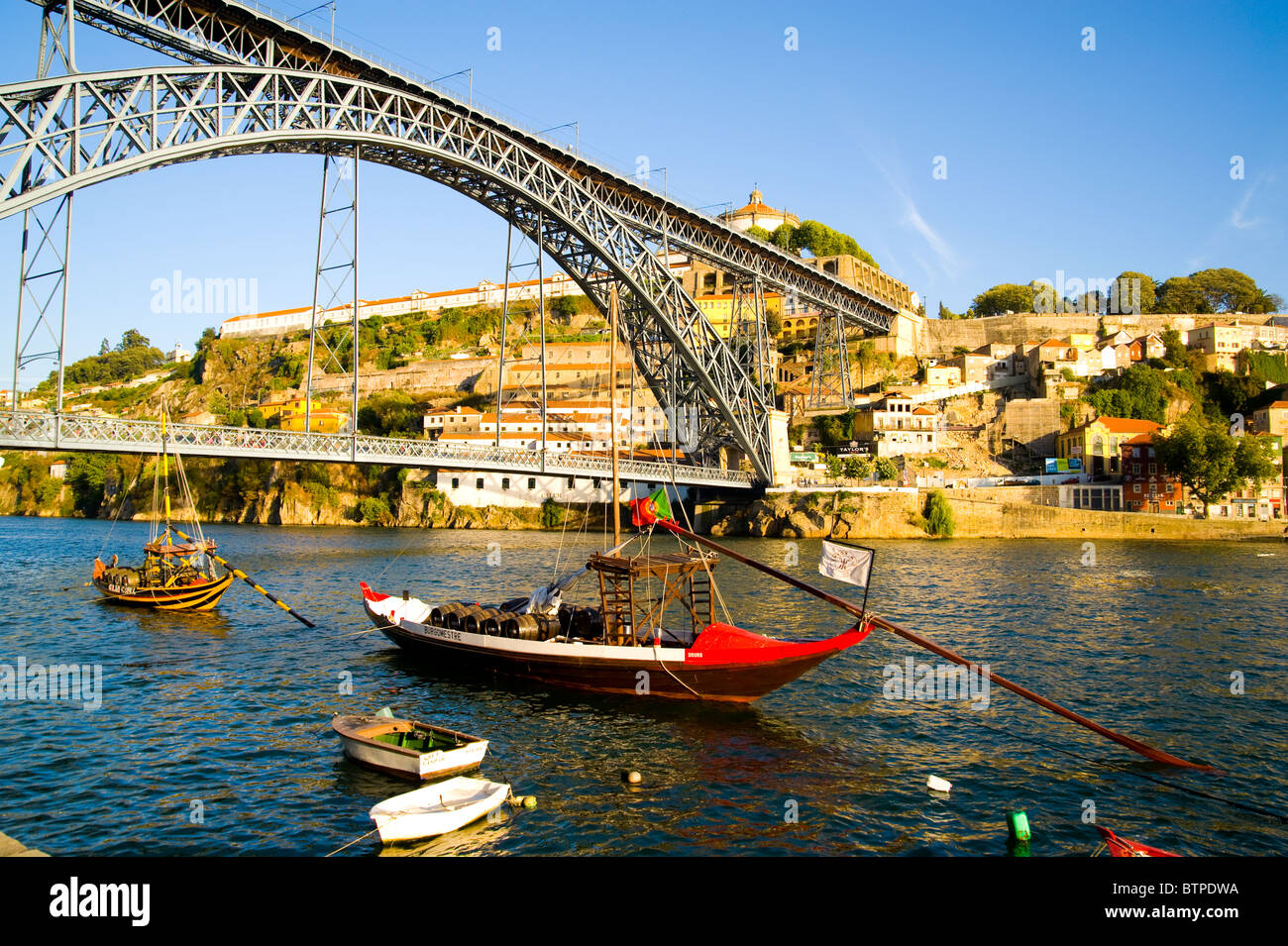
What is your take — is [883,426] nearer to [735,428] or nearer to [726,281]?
[735,428]

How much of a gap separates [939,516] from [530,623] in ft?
147

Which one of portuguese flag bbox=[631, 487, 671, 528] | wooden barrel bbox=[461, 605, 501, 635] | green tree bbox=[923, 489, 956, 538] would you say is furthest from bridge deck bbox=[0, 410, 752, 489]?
portuguese flag bbox=[631, 487, 671, 528]

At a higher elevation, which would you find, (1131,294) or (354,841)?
(1131,294)

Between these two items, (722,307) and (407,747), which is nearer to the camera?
(407,747)

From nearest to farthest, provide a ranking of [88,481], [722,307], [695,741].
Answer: [695,741] → [88,481] → [722,307]

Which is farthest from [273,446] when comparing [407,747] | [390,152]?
[407,747]

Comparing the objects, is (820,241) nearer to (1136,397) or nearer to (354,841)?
(1136,397)

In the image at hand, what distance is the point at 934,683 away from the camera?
18.8 meters

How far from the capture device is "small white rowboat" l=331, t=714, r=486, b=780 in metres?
12.7

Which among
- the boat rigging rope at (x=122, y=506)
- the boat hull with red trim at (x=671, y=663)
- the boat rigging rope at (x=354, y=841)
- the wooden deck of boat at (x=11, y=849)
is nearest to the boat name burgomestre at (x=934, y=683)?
the boat hull with red trim at (x=671, y=663)

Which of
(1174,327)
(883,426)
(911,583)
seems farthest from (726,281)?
(911,583)
